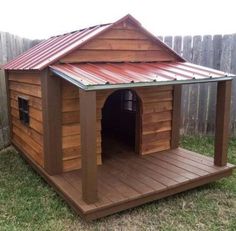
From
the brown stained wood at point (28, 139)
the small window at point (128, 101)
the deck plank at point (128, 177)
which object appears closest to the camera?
the deck plank at point (128, 177)

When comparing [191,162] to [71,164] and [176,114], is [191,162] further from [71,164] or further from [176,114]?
[71,164]

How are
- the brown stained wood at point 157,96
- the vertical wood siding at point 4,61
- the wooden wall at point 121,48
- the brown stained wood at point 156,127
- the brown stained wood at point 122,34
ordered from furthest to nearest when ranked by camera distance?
the vertical wood siding at point 4,61 → the brown stained wood at point 156,127 → the brown stained wood at point 157,96 → the brown stained wood at point 122,34 → the wooden wall at point 121,48

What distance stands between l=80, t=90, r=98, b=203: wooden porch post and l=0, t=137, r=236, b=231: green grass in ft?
1.41

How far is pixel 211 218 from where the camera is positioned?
3990 mm

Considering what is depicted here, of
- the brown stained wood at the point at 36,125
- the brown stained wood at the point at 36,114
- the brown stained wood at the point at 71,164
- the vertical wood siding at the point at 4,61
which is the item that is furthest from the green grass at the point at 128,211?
the vertical wood siding at the point at 4,61

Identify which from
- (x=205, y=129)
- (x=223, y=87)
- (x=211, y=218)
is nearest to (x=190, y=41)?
(x=205, y=129)

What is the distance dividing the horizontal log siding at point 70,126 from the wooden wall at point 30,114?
0.42 metres

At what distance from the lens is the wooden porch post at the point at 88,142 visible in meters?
3.53

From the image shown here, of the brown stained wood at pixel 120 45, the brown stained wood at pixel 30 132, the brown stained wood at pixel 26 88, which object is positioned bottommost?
the brown stained wood at pixel 30 132

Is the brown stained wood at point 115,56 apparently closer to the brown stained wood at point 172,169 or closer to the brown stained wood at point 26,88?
the brown stained wood at point 26,88

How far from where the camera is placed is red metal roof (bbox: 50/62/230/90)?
11.8 feet

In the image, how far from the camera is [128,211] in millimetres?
4113

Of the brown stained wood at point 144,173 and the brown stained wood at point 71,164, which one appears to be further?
the brown stained wood at point 71,164

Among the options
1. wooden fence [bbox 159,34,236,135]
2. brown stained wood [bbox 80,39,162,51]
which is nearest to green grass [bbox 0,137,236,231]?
brown stained wood [bbox 80,39,162,51]
